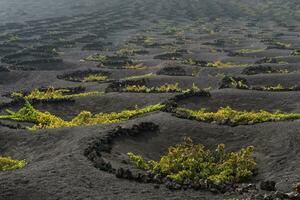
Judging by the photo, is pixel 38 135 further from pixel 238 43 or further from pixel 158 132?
pixel 238 43

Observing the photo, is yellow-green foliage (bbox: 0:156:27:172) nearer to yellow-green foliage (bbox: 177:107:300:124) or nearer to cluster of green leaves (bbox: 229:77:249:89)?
yellow-green foliage (bbox: 177:107:300:124)

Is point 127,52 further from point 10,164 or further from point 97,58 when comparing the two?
point 10,164

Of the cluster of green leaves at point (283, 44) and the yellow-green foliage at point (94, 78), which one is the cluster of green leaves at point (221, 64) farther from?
the cluster of green leaves at point (283, 44)

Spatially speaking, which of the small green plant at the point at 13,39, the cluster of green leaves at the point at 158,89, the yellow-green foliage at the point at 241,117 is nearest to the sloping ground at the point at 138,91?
the cluster of green leaves at the point at 158,89

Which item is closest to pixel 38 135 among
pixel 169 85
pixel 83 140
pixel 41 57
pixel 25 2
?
pixel 83 140

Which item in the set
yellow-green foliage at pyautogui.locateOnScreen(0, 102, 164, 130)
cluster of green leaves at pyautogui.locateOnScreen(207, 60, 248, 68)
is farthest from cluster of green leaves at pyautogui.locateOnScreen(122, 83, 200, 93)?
cluster of green leaves at pyautogui.locateOnScreen(207, 60, 248, 68)
